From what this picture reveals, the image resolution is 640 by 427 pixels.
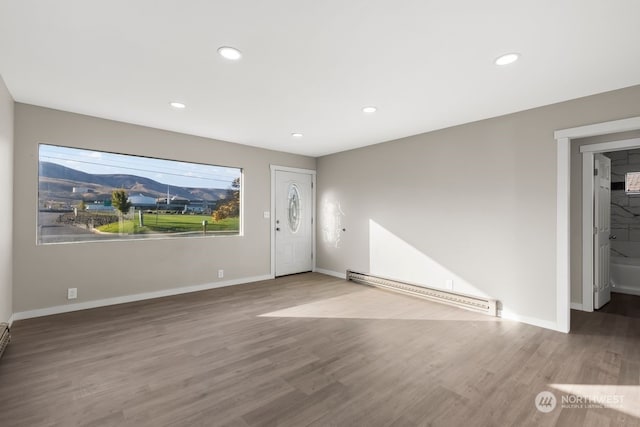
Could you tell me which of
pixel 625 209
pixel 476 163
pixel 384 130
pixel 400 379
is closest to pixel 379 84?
pixel 384 130

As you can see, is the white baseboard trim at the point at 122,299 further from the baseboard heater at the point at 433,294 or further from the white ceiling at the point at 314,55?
the white ceiling at the point at 314,55

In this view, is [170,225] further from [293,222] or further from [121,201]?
[293,222]

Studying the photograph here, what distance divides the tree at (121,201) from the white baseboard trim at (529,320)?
521 centimetres

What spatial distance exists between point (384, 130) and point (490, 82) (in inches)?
68.2

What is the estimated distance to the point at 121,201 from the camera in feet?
13.7

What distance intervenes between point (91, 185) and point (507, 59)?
4916 millimetres

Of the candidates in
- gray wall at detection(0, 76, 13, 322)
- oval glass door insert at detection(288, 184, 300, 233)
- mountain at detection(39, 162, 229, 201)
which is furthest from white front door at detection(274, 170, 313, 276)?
gray wall at detection(0, 76, 13, 322)

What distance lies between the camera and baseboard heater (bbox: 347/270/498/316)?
3730 mm

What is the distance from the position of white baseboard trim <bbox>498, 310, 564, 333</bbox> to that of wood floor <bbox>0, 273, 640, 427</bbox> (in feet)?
0.60

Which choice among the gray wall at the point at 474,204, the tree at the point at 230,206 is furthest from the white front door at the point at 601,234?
the tree at the point at 230,206

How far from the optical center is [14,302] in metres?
3.36

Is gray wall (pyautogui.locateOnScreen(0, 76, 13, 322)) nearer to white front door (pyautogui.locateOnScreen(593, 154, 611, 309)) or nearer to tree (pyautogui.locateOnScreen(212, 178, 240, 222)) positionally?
tree (pyautogui.locateOnScreen(212, 178, 240, 222))

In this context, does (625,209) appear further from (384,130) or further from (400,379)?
(400,379)
